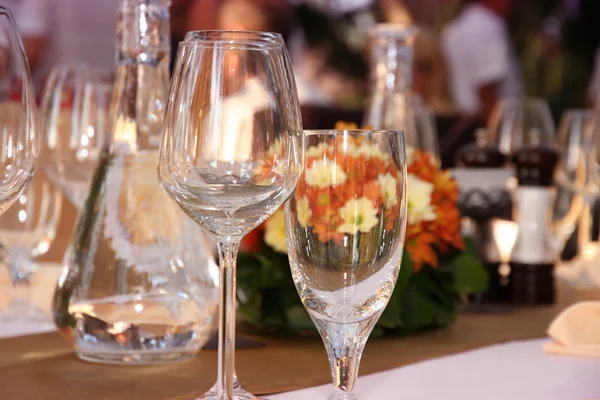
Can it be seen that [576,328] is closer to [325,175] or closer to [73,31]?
[325,175]

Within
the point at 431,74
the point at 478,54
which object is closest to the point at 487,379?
the point at 478,54

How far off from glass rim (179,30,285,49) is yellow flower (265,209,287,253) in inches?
12.7

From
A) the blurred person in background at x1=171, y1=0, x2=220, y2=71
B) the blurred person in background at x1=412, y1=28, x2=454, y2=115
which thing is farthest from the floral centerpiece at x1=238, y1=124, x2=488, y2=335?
the blurred person in background at x1=412, y1=28, x2=454, y2=115

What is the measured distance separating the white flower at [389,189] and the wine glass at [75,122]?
0.51 meters

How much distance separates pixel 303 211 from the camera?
60 cm

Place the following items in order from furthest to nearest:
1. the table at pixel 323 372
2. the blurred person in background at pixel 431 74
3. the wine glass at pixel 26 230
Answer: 1. the blurred person in background at pixel 431 74
2. the wine glass at pixel 26 230
3. the table at pixel 323 372

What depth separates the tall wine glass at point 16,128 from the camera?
62cm

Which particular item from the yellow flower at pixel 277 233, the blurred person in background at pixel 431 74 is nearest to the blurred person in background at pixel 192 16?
the blurred person in background at pixel 431 74

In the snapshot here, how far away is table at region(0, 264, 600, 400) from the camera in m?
0.68

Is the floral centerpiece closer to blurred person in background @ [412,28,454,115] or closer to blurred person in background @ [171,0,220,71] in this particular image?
blurred person in background @ [171,0,220,71]

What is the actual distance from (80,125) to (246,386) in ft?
1.51

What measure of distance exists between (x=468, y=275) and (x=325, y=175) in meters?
0.45

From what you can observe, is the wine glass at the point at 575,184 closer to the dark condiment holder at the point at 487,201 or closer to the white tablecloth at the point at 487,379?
the dark condiment holder at the point at 487,201

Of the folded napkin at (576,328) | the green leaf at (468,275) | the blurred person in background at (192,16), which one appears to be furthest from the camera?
the blurred person in background at (192,16)
